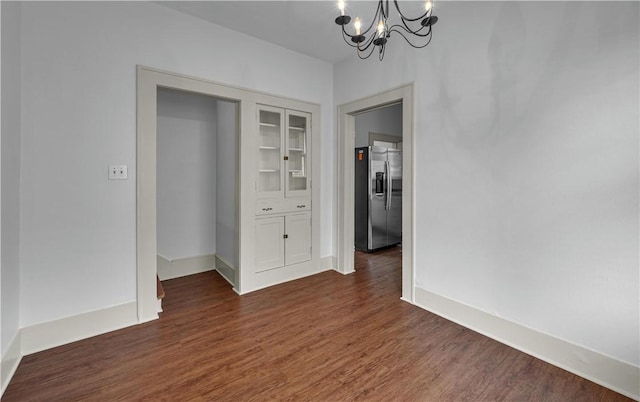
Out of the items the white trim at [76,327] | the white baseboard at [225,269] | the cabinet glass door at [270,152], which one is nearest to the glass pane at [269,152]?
the cabinet glass door at [270,152]

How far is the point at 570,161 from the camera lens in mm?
1864

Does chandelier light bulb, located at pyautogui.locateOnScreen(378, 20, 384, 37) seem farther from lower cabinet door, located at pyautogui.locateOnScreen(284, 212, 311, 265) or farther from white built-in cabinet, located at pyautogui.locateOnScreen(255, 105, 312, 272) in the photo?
lower cabinet door, located at pyautogui.locateOnScreen(284, 212, 311, 265)

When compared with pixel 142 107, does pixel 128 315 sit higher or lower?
lower

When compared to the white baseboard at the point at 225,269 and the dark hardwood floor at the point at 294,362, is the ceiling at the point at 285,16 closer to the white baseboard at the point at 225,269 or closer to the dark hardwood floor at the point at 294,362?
the white baseboard at the point at 225,269

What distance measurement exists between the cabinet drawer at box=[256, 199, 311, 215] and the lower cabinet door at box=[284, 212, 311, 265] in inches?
3.4

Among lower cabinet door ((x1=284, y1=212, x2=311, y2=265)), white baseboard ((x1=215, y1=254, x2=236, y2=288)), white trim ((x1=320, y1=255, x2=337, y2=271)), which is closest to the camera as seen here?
white baseboard ((x1=215, y1=254, x2=236, y2=288))

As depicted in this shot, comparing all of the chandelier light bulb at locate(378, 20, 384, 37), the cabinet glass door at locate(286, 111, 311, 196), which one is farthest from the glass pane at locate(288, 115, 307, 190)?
the chandelier light bulb at locate(378, 20, 384, 37)

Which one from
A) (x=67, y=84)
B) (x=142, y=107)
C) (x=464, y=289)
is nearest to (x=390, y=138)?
(x=464, y=289)

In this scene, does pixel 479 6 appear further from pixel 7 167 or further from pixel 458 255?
pixel 7 167

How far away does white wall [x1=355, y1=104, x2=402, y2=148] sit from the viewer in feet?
17.8

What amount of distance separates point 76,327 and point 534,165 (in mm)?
Result: 3633

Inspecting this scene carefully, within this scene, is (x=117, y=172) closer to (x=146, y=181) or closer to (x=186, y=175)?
(x=146, y=181)

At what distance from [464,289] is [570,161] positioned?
1.25 meters

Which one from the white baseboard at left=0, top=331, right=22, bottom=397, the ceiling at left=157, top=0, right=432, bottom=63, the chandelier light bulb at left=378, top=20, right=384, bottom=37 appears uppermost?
the ceiling at left=157, top=0, right=432, bottom=63
